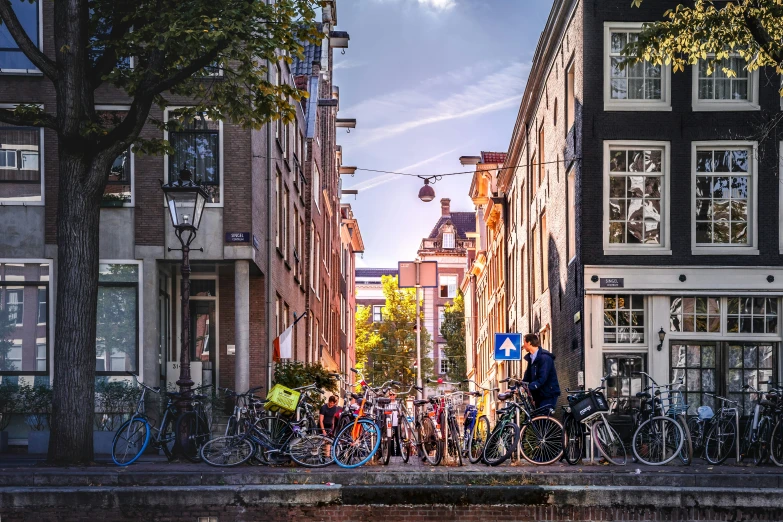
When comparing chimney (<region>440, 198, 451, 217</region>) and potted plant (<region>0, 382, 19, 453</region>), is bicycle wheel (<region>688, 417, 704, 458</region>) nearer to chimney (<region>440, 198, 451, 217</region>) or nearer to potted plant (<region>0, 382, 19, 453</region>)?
potted plant (<region>0, 382, 19, 453</region>)

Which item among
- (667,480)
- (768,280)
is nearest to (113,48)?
(667,480)

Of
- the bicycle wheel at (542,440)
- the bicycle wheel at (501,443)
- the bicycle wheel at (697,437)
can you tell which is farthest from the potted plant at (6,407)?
the bicycle wheel at (697,437)

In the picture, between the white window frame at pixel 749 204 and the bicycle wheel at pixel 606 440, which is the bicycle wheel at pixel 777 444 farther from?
the white window frame at pixel 749 204

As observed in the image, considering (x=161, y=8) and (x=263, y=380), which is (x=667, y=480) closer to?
(x=161, y=8)

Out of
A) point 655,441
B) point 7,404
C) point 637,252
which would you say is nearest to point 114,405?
point 7,404

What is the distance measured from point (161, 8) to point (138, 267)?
810 centimetres

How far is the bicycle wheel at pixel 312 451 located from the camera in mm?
17047

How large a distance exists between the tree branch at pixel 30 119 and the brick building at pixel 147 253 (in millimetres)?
4664

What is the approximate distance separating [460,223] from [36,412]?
98.7m

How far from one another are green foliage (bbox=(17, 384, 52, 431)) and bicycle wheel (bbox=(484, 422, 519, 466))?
27.1 feet

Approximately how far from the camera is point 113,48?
18.0 meters

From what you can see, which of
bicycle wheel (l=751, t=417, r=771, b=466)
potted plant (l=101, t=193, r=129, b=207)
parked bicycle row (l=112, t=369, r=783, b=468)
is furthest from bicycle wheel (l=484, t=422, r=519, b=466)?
potted plant (l=101, t=193, r=129, b=207)

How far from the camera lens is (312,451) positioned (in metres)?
17.2

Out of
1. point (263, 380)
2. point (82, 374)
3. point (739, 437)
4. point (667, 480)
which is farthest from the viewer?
point (263, 380)
